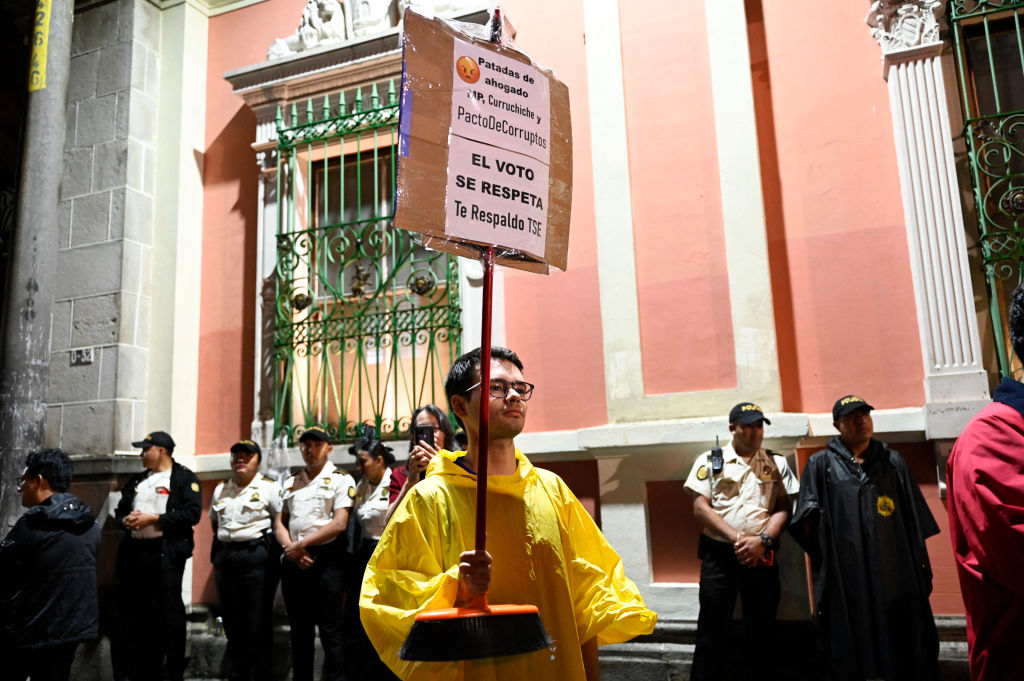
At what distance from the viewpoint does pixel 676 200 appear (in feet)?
20.7

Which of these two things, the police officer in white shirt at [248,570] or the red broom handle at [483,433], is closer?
the red broom handle at [483,433]

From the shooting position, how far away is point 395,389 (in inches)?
271

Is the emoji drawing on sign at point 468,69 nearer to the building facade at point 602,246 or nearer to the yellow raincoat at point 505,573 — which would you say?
the yellow raincoat at point 505,573

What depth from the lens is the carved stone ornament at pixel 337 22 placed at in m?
7.59

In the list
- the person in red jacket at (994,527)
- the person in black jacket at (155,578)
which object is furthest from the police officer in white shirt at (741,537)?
the person in black jacket at (155,578)

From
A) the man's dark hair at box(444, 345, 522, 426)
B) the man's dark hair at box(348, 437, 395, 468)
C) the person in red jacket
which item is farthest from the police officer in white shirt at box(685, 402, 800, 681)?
the man's dark hair at box(444, 345, 522, 426)

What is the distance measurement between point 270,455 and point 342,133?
2.90 meters

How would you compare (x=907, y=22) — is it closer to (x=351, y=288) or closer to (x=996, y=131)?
(x=996, y=131)

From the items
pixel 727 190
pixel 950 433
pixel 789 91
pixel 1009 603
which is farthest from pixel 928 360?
pixel 1009 603

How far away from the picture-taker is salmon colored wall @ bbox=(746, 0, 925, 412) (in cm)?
579

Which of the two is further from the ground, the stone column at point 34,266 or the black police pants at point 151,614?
the stone column at point 34,266

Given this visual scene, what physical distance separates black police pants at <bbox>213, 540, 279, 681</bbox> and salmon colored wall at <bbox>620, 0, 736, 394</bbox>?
3.13 metres

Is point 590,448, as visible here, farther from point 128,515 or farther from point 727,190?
point 128,515

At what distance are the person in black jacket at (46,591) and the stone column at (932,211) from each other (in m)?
5.15
